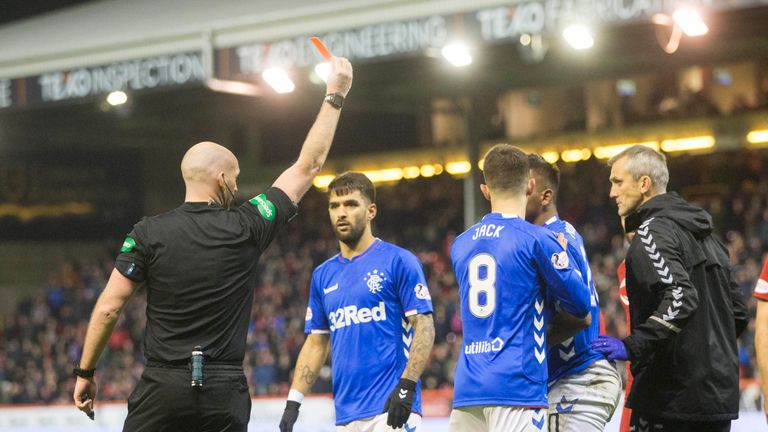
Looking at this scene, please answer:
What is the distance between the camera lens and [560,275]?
540 cm

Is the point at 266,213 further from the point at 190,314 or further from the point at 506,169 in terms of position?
the point at 506,169

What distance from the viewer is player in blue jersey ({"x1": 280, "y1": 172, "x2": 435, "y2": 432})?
21.5ft

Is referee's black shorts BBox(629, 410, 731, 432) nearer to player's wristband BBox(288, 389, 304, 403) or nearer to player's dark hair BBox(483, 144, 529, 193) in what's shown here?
player's dark hair BBox(483, 144, 529, 193)

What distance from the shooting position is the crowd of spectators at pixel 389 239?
20.2m

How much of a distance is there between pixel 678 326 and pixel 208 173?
2230mm

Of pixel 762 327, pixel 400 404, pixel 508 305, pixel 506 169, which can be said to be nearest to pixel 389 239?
pixel 400 404

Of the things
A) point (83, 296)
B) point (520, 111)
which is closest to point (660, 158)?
point (520, 111)

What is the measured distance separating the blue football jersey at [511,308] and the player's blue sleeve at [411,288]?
3.59 ft

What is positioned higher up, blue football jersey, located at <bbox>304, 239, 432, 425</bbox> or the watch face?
the watch face

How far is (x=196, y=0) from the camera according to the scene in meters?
20.1

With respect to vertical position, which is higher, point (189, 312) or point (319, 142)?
point (319, 142)

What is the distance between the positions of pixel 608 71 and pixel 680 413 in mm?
18398

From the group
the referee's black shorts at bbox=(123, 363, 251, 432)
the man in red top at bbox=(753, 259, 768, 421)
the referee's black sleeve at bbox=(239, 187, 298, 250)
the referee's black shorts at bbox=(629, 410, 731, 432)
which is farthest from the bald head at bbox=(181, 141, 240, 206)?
the man in red top at bbox=(753, 259, 768, 421)

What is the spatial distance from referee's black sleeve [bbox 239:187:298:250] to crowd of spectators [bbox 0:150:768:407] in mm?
13223
